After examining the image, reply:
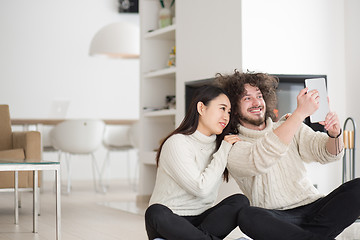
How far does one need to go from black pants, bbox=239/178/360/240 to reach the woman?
0.10 m

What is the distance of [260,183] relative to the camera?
231cm

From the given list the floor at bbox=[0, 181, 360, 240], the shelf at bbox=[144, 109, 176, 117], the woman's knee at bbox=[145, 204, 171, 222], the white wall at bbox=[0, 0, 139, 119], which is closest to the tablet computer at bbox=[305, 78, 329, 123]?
the woman's knee at bbox=[145, 204, 171, 222]

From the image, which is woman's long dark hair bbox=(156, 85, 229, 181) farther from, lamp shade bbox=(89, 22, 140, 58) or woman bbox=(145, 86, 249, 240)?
lamp shade bbox=(89, 22, 140, 58)

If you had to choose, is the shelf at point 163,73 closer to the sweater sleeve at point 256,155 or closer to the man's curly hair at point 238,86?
the man's curly hair at point 238,86

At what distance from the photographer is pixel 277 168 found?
2.29 metres

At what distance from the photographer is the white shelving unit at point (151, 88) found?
514 cm

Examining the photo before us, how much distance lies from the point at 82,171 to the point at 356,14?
4511 millimetres

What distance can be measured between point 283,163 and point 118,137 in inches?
179

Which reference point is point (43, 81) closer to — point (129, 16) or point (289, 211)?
point (129, 16)

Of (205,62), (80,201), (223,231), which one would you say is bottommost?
(80,201)

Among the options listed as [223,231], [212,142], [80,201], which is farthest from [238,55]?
[80,201]

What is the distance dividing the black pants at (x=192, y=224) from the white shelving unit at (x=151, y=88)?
113 inches

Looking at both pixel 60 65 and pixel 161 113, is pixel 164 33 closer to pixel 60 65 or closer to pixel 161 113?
pixel 161 113

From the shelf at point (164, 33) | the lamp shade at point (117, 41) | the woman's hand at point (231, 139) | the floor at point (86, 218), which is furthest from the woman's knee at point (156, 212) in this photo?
the lamp shade at point (117, 41)
